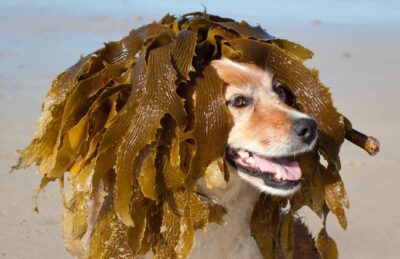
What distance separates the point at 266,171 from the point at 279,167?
2.6 inches

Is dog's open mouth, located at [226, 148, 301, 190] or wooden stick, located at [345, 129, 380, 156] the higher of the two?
wooden stick, located at [345, 129, 380, 156]

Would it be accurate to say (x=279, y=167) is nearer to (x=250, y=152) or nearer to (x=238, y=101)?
(x=250, y=152)

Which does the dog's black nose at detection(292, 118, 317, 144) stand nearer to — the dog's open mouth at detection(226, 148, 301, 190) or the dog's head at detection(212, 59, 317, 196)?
the dog's head at detection(212, 59, 317, 196)

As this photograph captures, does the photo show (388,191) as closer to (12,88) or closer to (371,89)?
(371,89)

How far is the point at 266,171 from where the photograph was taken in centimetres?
334

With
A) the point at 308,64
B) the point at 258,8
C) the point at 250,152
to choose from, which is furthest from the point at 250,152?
the point at 258,8

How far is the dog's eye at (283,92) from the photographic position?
3.50m

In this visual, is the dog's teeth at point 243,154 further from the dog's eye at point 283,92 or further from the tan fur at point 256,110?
the dog's eye at point 283,92

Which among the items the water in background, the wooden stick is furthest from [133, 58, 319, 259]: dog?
the water in background

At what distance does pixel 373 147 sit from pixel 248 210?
62 centimetres

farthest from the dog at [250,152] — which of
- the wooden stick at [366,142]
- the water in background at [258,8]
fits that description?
the water in background at [258,8]

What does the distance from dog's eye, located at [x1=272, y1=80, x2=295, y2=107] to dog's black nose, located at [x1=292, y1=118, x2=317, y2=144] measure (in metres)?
0.29

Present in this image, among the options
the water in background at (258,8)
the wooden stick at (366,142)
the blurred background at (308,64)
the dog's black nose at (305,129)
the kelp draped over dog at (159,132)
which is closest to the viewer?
the kelp draped over dog at (159,132)

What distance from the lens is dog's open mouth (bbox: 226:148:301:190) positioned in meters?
3.32
